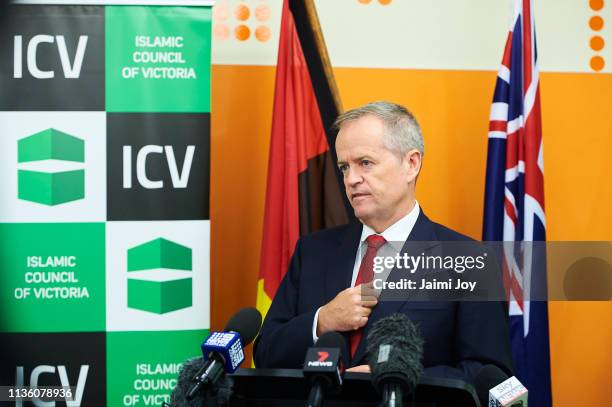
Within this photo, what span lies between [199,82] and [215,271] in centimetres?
105

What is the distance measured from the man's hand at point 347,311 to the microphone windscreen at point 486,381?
0.37 m

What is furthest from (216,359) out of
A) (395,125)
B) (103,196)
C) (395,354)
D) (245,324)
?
(103,196)

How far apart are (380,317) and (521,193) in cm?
149

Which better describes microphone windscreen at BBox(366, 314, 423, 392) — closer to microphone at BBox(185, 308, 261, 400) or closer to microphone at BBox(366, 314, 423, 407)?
microphone at BBox(366, 314, 423, 407)

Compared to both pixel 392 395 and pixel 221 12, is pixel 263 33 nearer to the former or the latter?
pixel 221 12

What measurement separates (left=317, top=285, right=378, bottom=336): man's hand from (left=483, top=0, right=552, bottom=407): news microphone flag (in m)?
1.31

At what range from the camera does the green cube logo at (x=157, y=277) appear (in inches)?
113

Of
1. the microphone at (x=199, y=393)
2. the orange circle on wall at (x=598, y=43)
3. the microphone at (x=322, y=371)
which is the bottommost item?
the microphone at (x=199, y=393)

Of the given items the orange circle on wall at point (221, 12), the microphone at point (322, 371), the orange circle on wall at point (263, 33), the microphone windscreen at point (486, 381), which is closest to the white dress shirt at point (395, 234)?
the microphone windscreen at point (486, 381)

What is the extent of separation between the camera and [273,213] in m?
3.21

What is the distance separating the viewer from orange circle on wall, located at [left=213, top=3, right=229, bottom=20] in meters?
3.52

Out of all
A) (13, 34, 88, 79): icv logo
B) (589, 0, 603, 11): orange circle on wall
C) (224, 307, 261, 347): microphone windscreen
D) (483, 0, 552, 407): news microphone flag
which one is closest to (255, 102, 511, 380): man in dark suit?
(224, 307, 261, 347): microphone windscreen

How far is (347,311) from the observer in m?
1.99

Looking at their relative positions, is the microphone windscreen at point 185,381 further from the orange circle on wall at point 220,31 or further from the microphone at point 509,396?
the orange circle on wall at point 220,31
